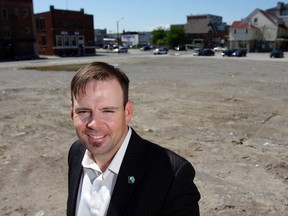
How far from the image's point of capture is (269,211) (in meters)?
4.31

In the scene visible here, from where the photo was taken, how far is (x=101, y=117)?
1.85 meters

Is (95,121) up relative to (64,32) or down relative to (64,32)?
down

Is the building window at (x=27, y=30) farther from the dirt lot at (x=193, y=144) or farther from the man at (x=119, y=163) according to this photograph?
the man at (x=119, y=163)

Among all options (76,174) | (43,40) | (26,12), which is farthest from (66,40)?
(76,174)

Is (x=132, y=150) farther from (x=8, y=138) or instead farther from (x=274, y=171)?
(x=8, y=138)

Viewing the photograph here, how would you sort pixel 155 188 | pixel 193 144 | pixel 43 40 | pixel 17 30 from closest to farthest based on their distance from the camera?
pixel 155 188, pixel 193 144, pixel 17 30, pixel 43 40

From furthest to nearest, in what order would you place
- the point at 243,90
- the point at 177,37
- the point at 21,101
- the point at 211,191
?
the point at 177,37 → the point at 243,90 → the point at 21,101 → the point at 211,191

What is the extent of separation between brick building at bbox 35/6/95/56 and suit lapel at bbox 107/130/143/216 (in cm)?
6416

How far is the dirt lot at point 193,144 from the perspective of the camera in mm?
4695

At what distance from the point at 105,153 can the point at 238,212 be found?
314 cm

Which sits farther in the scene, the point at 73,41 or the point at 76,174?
the point at 73,41

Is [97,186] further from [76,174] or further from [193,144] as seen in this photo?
[193,144]

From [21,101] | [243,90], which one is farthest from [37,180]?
[243,90]

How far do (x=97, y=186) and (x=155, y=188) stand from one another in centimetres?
41
